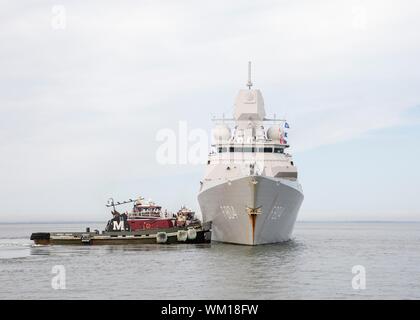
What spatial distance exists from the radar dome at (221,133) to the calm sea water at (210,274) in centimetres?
1402

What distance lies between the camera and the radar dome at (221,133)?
235ft

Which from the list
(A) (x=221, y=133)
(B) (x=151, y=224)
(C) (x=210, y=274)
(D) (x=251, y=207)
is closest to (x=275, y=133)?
(A) (x=221, y=133)

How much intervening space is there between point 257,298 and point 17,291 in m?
14.9

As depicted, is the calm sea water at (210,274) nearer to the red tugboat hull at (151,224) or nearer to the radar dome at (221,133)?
the red tugboat hull at (151,224)

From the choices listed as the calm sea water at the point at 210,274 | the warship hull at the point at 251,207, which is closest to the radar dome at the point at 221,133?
the warship hull at the point at 251,207

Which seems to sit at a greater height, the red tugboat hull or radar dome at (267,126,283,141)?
radar dome at (267,126,283,141)

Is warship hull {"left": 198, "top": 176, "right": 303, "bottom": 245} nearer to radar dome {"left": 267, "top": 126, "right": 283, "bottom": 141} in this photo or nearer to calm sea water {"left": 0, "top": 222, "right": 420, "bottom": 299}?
calm sea water {"left": 0, "top": 222, "right": 420, "bottom": 299}

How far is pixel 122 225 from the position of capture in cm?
7394

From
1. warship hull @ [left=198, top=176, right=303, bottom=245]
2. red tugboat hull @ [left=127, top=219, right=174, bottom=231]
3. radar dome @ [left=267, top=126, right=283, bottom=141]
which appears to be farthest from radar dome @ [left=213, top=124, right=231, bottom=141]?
red tugboat hull @ [left=127, top=219, right=174, bottom=231]

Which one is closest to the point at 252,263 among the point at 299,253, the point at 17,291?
the point at 299,253

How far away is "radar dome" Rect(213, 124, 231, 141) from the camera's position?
2822 inches

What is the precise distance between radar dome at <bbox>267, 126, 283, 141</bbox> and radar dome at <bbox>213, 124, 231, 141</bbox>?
480 cm
